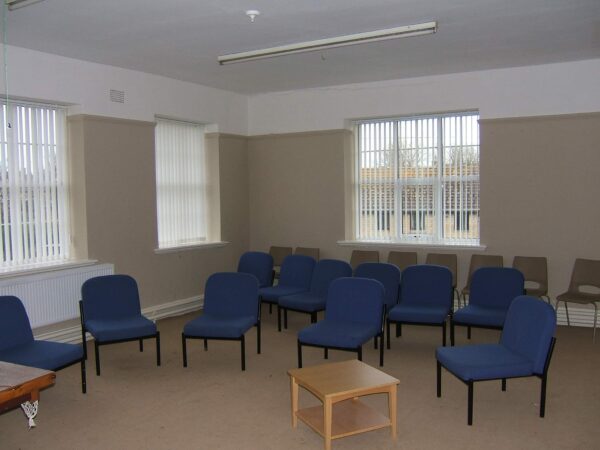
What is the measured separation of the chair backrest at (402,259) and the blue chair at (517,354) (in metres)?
3.06

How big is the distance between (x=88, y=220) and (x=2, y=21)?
2.32 metres

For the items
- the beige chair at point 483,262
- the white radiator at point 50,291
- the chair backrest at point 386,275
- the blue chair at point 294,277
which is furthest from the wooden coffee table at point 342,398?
the beige chair at point 483,262

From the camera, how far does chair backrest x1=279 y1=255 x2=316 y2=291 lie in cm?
723

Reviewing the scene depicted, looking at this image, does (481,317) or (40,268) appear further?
(40,268)

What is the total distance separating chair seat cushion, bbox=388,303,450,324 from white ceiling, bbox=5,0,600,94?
2.71 meters

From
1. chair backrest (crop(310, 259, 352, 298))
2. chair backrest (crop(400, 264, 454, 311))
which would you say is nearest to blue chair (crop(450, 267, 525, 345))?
chair backrest (crop(400, 264, 454, 311))

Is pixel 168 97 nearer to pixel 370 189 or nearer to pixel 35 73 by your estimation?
pixel 35 73

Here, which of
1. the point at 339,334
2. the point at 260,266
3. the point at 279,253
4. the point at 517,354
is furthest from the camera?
the point at 279,253

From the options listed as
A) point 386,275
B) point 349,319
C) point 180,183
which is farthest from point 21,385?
point 180,183

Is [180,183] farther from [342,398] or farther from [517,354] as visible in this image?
[517,354]

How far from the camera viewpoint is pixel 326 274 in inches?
267

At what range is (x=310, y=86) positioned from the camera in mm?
8250

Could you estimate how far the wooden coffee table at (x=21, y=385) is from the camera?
3.55 metres

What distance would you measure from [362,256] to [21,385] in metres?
5.13
